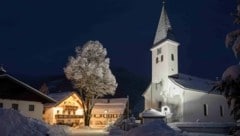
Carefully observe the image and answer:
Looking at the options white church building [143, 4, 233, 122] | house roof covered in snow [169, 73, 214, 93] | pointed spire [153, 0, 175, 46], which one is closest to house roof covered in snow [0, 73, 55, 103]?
white church building [143, 4, 233, 122]

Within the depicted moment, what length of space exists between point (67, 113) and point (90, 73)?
750 centimetres

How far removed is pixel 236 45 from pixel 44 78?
338 feet

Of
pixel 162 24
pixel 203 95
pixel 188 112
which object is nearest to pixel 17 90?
pixel 188 112

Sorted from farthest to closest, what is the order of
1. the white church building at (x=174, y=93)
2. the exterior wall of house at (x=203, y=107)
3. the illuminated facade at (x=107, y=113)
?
the illuminated facade at (x=107, y=113), the white church building at (x=174, y=93), the exterior wall of house at (x=203, y=107)

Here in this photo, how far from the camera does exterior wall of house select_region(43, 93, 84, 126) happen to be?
40875 mm

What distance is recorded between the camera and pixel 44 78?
10544 cm

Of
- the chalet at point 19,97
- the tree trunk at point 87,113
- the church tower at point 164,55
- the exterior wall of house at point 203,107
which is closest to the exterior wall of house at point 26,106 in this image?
the chalet at point 19,97

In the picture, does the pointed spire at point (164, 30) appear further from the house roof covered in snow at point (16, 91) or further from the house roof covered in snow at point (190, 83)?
the house roof covered in snow at point (16, 91)

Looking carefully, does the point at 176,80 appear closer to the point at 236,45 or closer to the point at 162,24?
the point at 162,24

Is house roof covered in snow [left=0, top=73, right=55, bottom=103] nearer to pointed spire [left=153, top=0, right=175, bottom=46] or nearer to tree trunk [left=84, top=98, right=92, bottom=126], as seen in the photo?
tree trunk [left=84, top=98, right=92, bottom=126]

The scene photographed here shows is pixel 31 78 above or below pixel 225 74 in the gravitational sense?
above

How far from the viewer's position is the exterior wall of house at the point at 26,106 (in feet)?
86.2

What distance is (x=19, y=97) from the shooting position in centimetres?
2673

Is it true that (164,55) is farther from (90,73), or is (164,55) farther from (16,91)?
(16,91)
